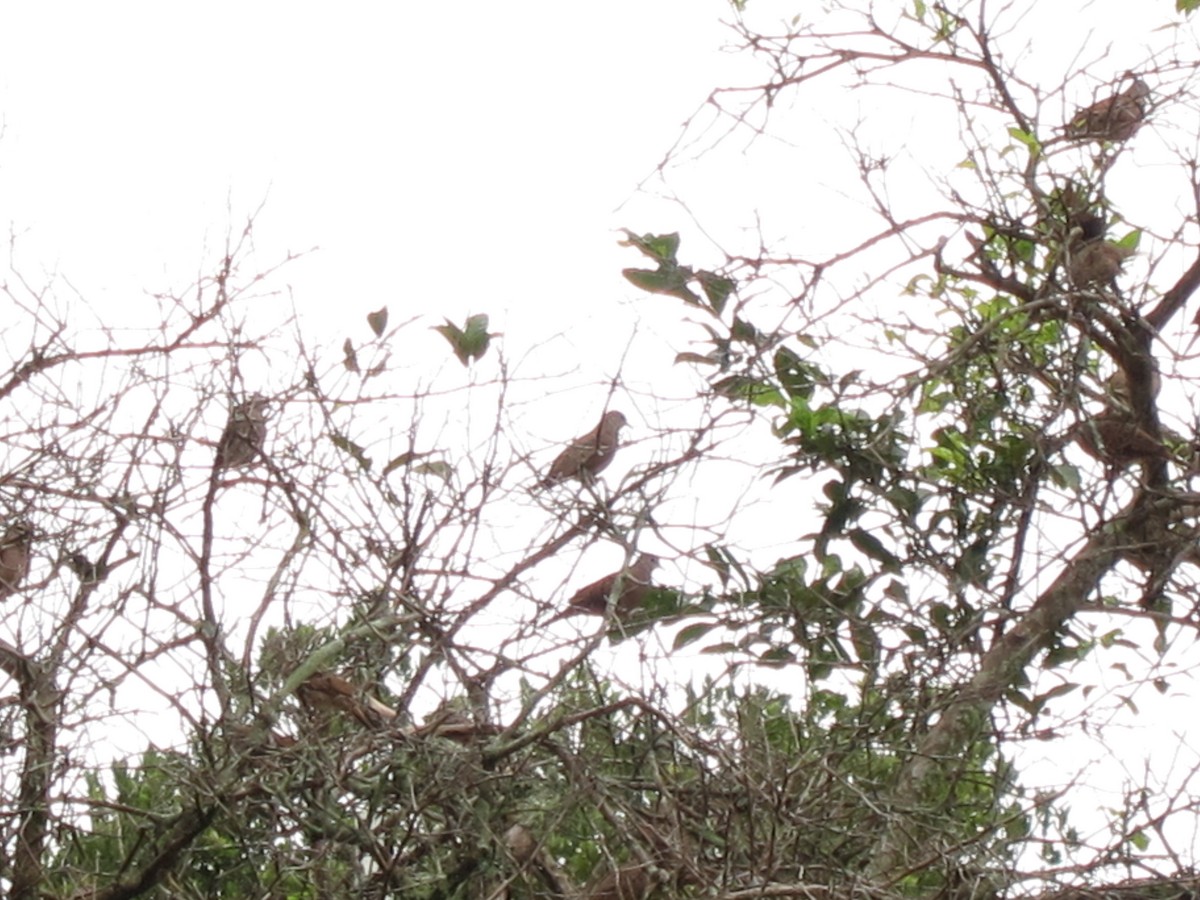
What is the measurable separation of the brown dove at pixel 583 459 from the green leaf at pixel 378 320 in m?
0.52

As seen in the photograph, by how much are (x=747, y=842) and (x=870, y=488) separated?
1058 millimetres

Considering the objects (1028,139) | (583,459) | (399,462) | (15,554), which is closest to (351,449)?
(399,462)

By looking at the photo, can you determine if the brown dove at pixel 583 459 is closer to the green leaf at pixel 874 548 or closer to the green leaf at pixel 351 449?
the green leaf at pixel 351 449

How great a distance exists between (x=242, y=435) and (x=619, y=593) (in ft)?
2.96

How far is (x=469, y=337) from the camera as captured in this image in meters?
3.65

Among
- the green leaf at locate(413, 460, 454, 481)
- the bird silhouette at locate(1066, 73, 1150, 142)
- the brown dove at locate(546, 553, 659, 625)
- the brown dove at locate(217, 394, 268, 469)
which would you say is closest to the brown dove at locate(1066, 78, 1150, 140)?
the bird silhouette at locate(1066, 73, 1150, 142)

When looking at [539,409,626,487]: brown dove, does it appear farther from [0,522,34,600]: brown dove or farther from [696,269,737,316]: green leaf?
[0,522,34,600]: brown dove

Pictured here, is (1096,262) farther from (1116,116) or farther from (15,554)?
(15,554)

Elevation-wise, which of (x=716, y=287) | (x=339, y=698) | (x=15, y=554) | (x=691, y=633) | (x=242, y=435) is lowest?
(x=339, y=698)

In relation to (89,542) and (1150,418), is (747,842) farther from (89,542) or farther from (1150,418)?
(89,542)

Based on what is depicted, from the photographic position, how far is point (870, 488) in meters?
3.97

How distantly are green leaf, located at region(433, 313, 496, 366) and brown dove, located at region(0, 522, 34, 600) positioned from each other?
1.18 m

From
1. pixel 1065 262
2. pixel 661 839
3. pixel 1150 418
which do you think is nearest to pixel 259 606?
pixel 661 839

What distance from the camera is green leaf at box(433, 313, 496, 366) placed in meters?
3.65
